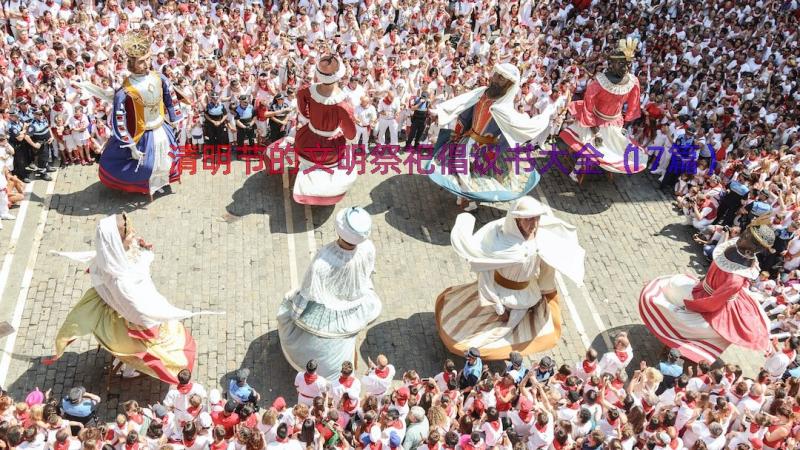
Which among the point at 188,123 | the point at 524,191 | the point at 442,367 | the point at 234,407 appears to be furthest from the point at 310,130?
the point at 234,407

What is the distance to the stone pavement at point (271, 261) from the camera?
10422 mm

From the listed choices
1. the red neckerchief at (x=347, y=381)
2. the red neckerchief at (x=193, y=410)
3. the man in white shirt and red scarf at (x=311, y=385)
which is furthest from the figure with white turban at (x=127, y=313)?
the red neckerchief at (x=347, y=381)

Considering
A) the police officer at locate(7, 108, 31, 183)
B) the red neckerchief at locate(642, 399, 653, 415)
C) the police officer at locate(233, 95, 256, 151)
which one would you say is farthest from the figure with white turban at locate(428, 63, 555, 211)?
the police officer at locate(7, 108, 31, 183)

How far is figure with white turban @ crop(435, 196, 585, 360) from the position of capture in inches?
388

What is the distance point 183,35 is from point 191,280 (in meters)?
7.34

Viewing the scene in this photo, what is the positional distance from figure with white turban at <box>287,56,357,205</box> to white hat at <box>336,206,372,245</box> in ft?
13.5

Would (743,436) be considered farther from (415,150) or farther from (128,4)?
(128,4)

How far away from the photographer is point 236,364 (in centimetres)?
1045

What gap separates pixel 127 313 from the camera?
351 inches

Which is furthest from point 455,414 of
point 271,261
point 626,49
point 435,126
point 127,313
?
point 626,49

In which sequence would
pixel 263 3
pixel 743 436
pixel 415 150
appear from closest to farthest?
pixel 743 436 < pixel 415 150 < pixel 263 3

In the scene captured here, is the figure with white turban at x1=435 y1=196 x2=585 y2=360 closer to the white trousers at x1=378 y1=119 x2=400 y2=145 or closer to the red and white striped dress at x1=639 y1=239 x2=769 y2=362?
the red and white striped dress at x1=639 y1=239 x2=769 y2=362

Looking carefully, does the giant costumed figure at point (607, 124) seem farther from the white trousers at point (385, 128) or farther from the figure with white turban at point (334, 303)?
the figure with white turban at point (334, 303)

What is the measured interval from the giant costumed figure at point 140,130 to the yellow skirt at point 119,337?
3.83 m
